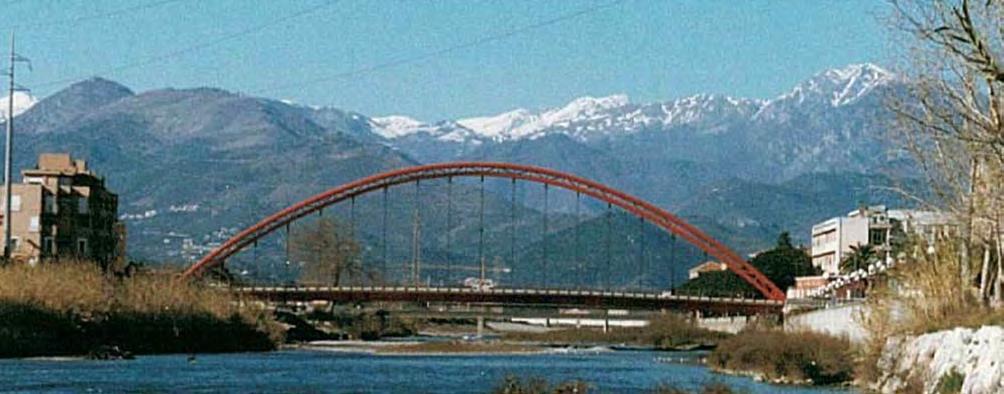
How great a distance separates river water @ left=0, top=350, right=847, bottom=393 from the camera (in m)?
68.9

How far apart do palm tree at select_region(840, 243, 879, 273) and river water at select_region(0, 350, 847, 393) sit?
43.8m

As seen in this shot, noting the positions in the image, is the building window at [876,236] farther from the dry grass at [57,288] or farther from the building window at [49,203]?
the dry grass at [57,288]

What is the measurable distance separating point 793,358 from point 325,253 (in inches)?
3909

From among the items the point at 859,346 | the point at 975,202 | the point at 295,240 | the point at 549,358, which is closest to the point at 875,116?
the point at 975,202

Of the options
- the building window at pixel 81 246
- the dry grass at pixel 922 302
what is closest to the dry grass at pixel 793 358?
the dry grass at pixel 922 302

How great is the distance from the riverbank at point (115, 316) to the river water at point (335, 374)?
4756 mm

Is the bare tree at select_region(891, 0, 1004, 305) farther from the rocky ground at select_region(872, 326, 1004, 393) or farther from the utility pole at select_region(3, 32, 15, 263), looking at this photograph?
the utility pole at select_region(3, 32, 15, 263)

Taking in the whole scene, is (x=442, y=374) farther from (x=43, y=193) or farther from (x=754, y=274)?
(x=754, y=274)

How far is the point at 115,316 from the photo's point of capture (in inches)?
4284

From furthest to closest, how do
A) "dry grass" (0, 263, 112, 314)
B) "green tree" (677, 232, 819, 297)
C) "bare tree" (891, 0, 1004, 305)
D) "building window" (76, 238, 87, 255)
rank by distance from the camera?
"green tree" (677, 232, 819, 297)
"building window" (76, 238, 87, 255)
"dry grass" (0, 263, 112, 314)
"bare tree" (891, 0, 1004, 305)

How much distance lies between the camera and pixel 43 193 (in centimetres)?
13325

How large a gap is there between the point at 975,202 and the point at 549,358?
194ft

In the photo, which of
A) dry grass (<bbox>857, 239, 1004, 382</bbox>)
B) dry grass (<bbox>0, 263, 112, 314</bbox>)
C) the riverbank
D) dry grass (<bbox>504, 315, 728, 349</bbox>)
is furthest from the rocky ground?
dry grass (<bbox>504, 315, 728, 349</bbox>)

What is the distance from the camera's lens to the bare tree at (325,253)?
176 meters
